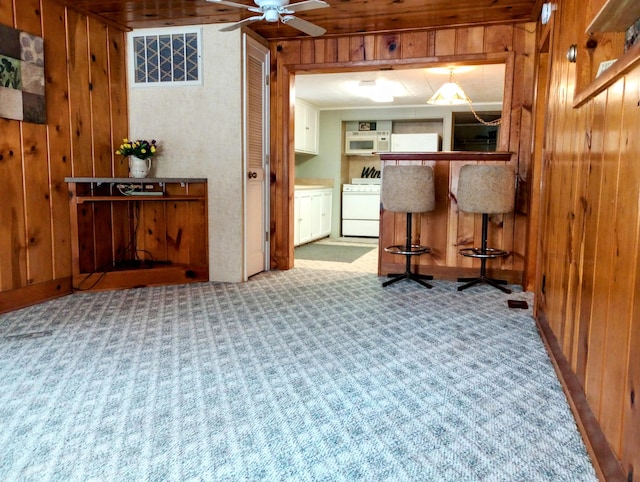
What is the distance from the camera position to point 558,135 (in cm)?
259

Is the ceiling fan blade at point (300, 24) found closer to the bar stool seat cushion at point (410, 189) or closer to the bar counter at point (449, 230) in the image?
the bar stool seat cushion at point (410, 189)

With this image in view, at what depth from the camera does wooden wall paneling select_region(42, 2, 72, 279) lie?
11.9 feet

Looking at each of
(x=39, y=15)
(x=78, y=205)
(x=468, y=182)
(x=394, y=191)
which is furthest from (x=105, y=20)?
(x=468, y=182)

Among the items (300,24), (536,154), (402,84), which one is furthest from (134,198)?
(402,84)

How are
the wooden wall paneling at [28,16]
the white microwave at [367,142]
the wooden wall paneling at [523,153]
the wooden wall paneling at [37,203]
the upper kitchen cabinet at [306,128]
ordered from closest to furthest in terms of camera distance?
the wooden wall paneling at [28,16]
the wooden wall paneling at [37,203]
the wooden wall paneling at [523,153]
the upper kitchen cabinet at [306,128]
the white microwave at [367,142]

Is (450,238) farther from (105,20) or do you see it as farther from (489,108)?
(489,108)

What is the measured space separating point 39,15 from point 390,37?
274 centimetres

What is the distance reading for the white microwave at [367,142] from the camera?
8141 millimetres

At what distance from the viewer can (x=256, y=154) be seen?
4.52 metres

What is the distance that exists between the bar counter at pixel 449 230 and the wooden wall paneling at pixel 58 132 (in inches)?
101

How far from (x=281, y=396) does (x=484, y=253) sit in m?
2.58

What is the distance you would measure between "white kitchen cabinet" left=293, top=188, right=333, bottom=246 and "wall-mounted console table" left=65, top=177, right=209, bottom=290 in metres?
2.21

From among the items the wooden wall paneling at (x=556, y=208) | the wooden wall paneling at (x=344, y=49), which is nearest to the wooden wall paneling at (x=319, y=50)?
the wooden wall paneling at (x=344, y=49)

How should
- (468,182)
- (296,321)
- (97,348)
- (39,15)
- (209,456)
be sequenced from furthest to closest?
(468,182)
(39,15)
(296,321)
(97,348)
(209,456)
